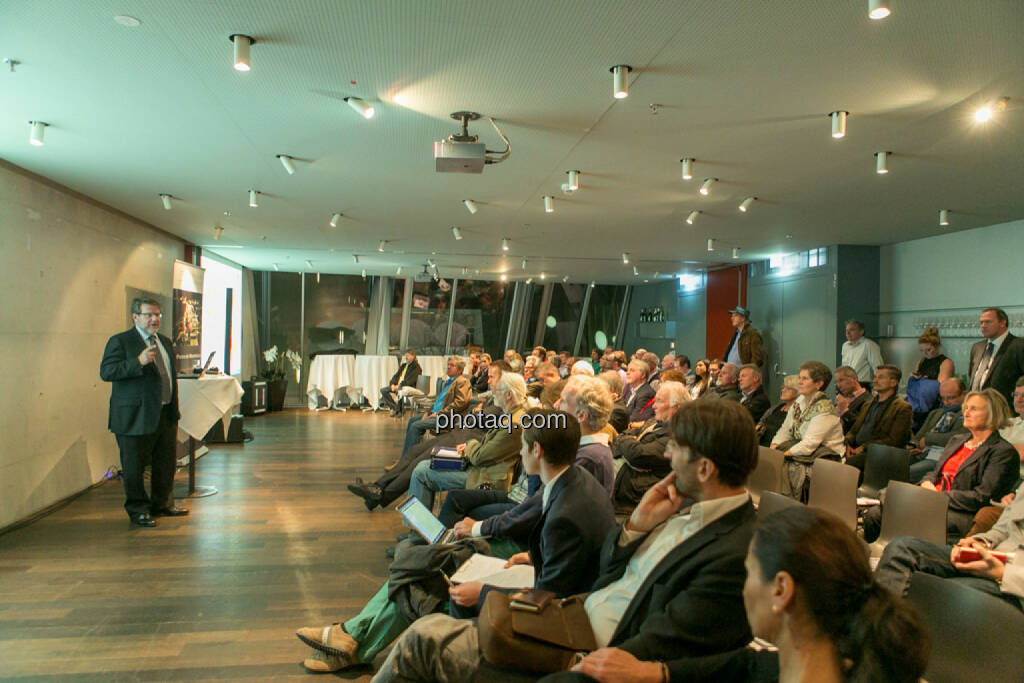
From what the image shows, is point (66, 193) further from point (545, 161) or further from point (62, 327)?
point (545, 161)

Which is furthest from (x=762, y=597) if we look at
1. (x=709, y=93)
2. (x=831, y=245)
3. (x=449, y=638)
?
(x=831, y=245)

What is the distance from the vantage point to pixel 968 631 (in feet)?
5.66

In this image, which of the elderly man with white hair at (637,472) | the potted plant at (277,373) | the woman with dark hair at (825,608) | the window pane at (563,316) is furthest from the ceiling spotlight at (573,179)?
the window pane at (563,316)

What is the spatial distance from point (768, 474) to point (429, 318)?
41.9 ft

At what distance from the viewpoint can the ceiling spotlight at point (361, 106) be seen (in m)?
3.81

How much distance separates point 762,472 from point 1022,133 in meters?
2.74

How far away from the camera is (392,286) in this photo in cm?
1586

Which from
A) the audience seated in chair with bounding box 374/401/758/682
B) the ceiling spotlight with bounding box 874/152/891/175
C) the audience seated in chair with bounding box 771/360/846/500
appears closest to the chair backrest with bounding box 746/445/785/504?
the audience seated in chair with bounding box 771/360/846/500

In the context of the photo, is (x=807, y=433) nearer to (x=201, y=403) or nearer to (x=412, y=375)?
(x=201, y=403)

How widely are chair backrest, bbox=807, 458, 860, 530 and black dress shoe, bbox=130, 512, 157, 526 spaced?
4.69 m

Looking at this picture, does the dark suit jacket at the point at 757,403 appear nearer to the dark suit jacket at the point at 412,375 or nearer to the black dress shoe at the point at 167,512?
the black dress shoe at the point at 167,512

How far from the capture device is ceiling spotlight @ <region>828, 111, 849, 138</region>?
12.8ft

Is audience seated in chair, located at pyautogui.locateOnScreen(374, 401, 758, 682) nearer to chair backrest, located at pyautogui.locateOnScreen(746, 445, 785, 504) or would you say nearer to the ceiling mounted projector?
A: chair backrest, located at pyautogui.locateOnScreen(746, 445, 785, 504)

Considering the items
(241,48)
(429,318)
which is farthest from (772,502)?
(429,318)
